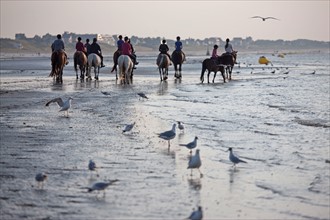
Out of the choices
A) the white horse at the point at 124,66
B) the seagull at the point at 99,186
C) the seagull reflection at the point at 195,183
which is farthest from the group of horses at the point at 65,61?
the seagull at the point at 99,186

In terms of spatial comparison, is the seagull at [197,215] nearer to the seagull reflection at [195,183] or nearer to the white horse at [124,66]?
the seagull reflection at [195,183]

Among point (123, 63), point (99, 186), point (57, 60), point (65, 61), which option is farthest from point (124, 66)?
point (99, 186)

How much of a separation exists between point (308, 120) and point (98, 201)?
9.50 meters

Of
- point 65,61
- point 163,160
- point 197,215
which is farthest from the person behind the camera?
point 65,61

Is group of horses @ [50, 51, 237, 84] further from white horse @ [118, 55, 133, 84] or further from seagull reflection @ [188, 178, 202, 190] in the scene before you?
seagull reflection @ [188, 178, 202, 190]

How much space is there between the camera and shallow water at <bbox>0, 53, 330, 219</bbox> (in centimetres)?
793

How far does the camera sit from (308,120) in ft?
54.4

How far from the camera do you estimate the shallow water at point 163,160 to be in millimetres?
7934

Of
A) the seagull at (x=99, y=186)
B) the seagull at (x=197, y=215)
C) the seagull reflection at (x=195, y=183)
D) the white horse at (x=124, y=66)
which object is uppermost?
the white horse at (x=124, y=66)

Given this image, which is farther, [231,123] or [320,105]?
[320,105]

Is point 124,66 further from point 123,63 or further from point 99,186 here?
point 99,186

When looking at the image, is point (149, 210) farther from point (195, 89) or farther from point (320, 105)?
point (195, 89)

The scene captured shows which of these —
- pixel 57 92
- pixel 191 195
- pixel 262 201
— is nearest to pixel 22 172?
pixel 191 195

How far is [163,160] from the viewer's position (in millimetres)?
10719
